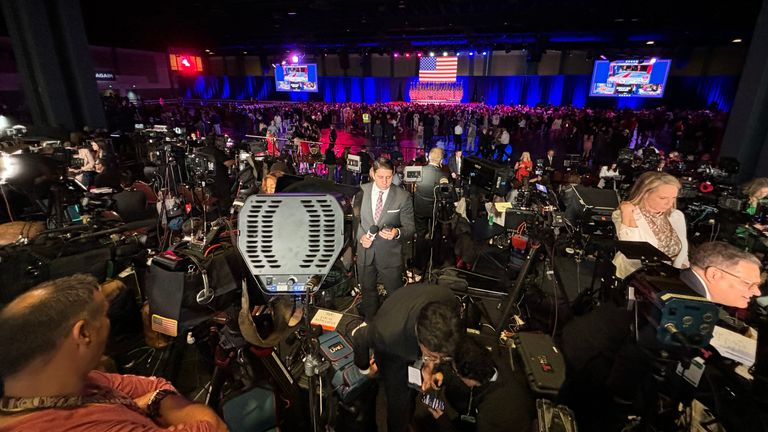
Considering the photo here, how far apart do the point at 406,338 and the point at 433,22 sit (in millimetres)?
17310

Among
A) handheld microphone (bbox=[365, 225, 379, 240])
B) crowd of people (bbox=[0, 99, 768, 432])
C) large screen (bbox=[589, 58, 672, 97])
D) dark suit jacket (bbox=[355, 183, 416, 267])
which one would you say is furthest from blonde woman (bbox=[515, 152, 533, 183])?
large screen (bbox=[589, 58, 672, 97])

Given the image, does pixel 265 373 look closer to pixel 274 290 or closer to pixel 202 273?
pixel 202 273

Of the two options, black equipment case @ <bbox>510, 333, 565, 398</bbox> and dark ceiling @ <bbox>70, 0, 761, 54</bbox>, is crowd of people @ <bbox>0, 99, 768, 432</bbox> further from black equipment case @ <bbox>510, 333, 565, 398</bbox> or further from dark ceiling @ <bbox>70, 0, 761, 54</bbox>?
dark ceiling @ <bbox>70, 0, 761, 54</bbox>

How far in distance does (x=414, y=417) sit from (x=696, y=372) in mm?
1789

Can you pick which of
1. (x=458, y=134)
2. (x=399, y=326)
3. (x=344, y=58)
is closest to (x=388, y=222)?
(x=399, y=326)

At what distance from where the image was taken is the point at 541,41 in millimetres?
16312

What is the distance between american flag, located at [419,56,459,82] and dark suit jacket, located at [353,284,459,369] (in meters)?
23.0

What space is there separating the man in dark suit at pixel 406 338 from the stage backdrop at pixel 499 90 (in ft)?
86.1

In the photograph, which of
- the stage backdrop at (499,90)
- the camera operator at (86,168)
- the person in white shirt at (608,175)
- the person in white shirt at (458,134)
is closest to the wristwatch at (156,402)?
the camera operator at (86,168)

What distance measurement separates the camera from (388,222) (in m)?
3.55

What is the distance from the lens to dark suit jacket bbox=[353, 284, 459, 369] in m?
2.09

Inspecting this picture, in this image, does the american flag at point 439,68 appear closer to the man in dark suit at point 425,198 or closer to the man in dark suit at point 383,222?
the man in dark suit at point 425,198

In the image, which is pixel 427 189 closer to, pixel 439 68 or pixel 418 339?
pixel 418 339

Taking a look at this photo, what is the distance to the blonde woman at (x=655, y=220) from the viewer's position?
121 inches
